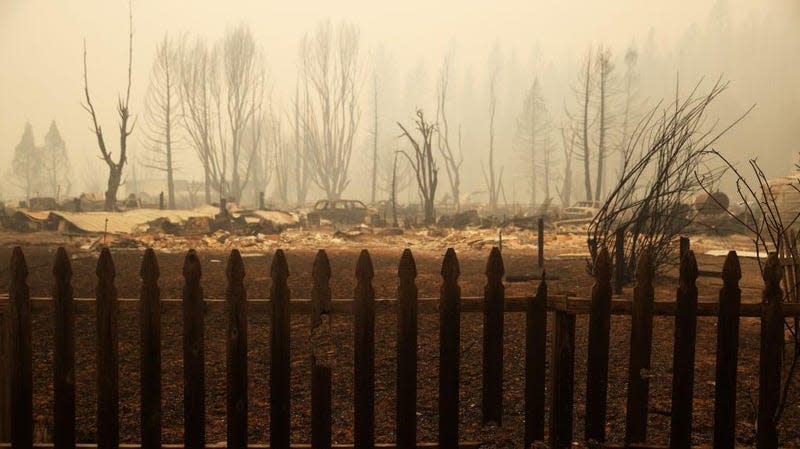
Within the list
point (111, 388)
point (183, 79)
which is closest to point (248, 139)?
point (183, 79)

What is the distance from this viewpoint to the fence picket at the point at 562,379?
235 cm

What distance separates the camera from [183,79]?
1526 inches

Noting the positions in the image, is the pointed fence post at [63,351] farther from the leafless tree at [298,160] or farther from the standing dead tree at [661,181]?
the leafless tree at [298,160]

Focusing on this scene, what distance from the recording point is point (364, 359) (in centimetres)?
238

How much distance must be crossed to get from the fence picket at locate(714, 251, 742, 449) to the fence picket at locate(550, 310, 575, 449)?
63 centimetres

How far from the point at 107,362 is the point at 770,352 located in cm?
290

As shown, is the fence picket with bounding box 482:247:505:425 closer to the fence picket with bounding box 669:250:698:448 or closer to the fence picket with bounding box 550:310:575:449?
the fence picket with bounding box 550:310:575:449

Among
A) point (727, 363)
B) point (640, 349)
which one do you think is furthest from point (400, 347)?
point (727, 363)

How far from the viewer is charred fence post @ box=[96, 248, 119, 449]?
2.32 metres

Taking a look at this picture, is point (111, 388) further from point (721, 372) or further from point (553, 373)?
point (721, 372)

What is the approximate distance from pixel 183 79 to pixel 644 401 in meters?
41.5

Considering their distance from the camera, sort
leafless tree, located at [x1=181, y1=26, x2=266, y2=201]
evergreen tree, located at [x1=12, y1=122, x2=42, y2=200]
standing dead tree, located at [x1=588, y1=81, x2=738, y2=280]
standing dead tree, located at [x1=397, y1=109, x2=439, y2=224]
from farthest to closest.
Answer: evergreen tree, located at [x1=12, y1=122, x2=42, y2=200]
leafless tree, located at [x1=181, y1=26, x2=266, y2=201]
standing dead tree, located at [x1=397, y1=109, x2=439, y2=224]
standing dead tree, located at [x1=588, y1=81, x2=738, y2=280]

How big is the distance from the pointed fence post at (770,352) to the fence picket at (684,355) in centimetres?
30

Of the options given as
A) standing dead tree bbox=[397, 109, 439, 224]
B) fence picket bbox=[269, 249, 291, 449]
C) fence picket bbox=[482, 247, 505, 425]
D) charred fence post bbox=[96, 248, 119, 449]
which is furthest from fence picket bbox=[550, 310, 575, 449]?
standing dead tree bbox=[397, 109, 439, 224]
